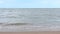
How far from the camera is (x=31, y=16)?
3.58 ft

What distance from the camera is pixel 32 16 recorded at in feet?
3.57

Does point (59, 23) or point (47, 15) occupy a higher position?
point (47, 15)

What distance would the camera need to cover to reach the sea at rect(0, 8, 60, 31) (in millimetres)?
1060

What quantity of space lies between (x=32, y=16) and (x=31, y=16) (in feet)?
0.04

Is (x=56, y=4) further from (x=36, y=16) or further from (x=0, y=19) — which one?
(x=0, y=19)

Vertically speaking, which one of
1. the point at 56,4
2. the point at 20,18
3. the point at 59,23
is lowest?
the point at 59,23

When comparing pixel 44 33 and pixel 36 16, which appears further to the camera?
pixel 36 16

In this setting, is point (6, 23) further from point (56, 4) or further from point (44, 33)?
point (56, 4)

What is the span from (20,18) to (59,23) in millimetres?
467

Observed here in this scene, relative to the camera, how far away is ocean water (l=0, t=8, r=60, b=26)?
1.06 m

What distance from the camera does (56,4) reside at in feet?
3.45

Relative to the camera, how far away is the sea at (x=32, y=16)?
1.06 metres

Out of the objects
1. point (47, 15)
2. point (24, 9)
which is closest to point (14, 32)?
point (24, 9)

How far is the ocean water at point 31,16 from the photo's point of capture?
1.06 m
